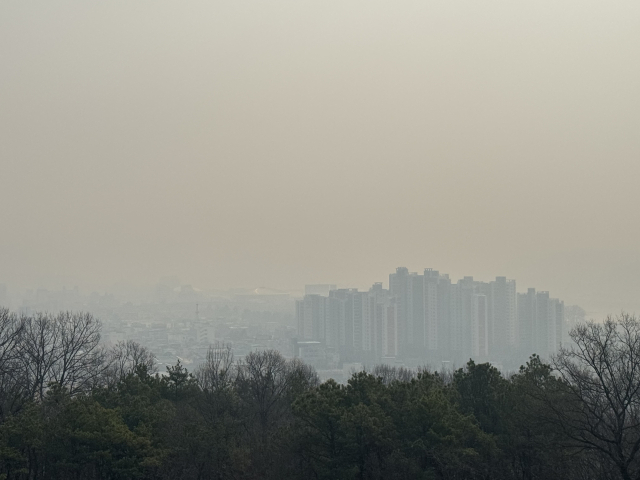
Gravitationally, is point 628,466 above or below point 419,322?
below

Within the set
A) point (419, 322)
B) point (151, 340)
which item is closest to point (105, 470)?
point (419, 322)

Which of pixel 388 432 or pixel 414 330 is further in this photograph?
pixel 414 330

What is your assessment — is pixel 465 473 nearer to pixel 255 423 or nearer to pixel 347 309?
pixel 255 423

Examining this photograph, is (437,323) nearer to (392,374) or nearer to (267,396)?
(392,374)

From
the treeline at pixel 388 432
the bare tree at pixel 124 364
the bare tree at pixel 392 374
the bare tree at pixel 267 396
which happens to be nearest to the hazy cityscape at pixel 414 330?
the bare tree at pixel 392 374

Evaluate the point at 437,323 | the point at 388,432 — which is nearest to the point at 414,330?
the point at 437,323

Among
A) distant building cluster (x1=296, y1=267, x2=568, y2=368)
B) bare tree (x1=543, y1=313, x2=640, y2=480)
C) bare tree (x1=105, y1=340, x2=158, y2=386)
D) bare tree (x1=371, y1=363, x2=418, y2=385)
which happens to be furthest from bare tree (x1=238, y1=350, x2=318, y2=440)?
distant building cluster (x1=296, y1=267, x2=568, y2=368)
